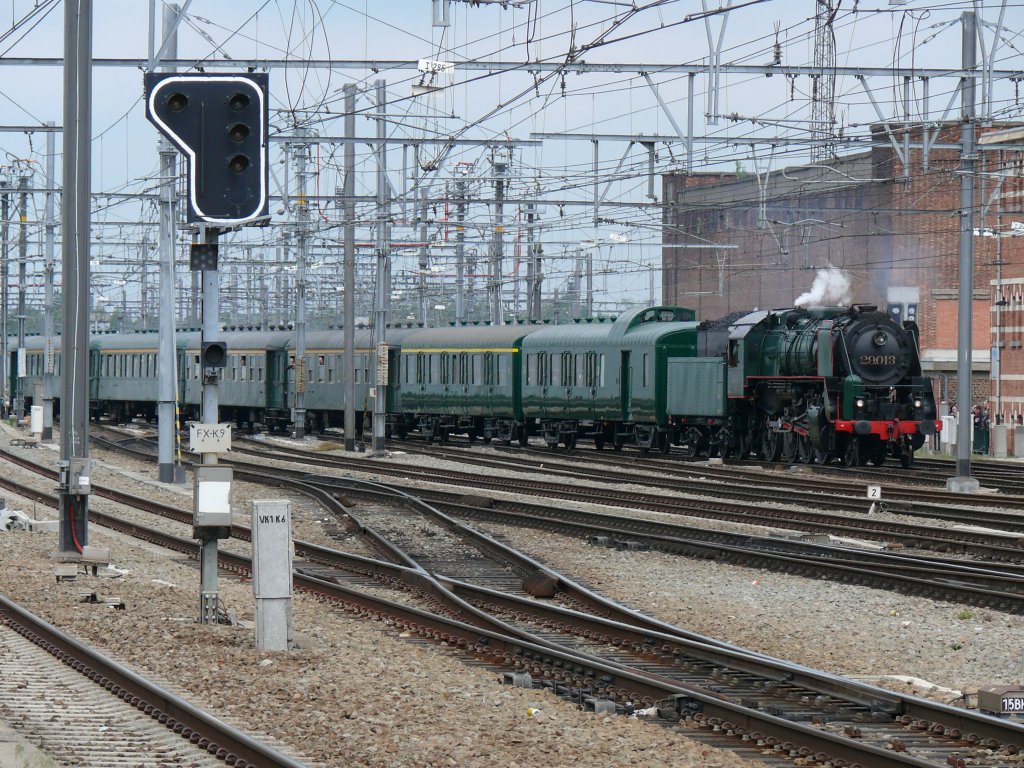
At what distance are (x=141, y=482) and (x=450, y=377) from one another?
1520cm

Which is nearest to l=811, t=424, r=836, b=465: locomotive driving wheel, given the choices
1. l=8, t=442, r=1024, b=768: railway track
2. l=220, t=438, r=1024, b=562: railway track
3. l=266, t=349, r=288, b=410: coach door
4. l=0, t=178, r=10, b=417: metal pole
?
l=220, t=438, r=1024, b=562: railway track

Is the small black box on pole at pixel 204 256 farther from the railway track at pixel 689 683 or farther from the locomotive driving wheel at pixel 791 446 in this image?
the locomotive driving wheel at pixel 791 446

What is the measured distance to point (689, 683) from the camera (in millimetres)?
10859

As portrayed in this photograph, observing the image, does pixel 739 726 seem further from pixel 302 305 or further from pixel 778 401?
pixel 302 305

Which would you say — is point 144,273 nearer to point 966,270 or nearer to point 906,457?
point 906,457

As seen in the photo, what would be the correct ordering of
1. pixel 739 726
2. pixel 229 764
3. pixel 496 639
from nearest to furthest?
pixel 229 764 < pixel 739 726 < pixel 496 639

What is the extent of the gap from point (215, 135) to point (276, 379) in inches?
1578

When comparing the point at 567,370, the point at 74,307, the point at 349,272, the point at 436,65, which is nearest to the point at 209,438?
the point at 74,307

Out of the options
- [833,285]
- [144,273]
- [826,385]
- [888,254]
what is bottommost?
[826,385]

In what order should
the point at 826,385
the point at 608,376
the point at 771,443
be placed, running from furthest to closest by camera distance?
1. the point at 608,376
2. the point at 771,443
3. the point at 826,385

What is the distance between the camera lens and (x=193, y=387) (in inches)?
2142

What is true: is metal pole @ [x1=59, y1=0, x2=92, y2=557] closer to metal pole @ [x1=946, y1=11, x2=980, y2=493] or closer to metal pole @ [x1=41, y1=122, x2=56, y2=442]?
metal pole @ [x1=946, y1=11, x2=980, y2=493]

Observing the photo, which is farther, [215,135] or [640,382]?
[640,382]

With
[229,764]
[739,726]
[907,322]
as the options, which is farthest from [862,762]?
[907,322]
